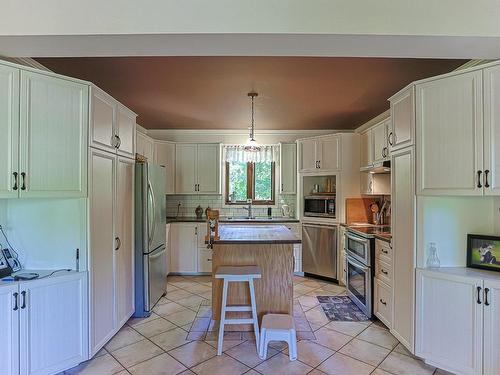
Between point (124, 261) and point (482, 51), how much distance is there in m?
3.58

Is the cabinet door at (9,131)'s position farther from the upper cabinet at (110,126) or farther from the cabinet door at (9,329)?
the cabinet door at (9,329)

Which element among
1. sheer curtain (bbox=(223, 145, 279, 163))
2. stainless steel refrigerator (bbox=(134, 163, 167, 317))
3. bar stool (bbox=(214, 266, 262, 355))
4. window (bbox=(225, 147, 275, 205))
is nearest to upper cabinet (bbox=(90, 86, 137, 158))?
stainless steel refrigerator (bbox=(134, 163, 167, 317))

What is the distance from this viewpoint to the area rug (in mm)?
3404

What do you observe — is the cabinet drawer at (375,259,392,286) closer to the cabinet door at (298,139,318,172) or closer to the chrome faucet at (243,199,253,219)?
the cabinet door at (298,139,318,172)

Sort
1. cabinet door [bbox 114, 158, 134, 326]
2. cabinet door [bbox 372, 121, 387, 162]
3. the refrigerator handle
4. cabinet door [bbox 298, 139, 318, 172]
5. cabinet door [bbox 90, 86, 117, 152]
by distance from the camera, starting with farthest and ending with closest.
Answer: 1. cabinet door [bbox 298, 139, 318, 172]
2. cabinet door [bbox 372, 121, 387, 162]
3. the refrigerator handle
4. cabinet door [bbox 114, 158, 134, 326]
5. cabinet door [bbox 90, 86, 117, 152]

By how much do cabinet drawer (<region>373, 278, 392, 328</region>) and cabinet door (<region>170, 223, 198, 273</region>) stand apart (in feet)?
9.49

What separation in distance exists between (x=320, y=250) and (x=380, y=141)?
1.93 meters

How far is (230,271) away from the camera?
9.31ft

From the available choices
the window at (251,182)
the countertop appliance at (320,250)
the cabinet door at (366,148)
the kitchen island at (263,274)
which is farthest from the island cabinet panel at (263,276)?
the window at (251,182)

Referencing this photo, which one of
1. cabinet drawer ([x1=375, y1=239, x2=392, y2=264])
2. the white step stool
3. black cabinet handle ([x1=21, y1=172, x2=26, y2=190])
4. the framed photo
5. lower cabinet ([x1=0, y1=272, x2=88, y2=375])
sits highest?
black cabinet handle ([x1=21, y1=172, x2=26, y2=190])

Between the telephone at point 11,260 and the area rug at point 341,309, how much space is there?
3045 millimetres

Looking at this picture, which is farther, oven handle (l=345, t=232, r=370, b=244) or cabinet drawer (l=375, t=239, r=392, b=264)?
oven handle (l=345, t=232, r=370, b=244)

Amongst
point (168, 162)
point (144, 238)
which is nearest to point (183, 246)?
point (168, 162)

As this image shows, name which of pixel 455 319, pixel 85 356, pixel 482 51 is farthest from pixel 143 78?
pixel 455 319
